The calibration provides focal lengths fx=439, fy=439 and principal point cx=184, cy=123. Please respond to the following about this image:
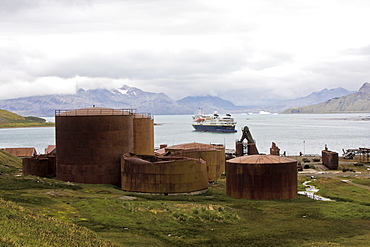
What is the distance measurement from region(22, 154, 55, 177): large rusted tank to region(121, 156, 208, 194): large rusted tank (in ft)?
43.8

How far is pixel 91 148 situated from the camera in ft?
142

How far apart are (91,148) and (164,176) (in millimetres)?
9293

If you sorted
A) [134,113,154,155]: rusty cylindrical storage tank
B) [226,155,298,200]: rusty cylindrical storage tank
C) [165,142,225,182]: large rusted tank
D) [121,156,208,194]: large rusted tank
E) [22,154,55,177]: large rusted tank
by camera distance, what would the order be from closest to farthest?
[226,155,298,200]: rusty cylindrical storage tank → [121,156,208,194]: large rusted tank → [22,154,55,177]: large rusted tank → [165,142,225,182]: large rusted tank → [134,113,154,155]: rusty cylindrical storage tank

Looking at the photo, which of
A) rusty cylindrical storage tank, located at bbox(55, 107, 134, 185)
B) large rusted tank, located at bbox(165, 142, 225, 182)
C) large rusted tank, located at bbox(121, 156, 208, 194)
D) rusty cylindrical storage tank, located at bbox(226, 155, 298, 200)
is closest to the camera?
rusty cylindrical storage tank, located at bbox(226, 155, 298, 200)

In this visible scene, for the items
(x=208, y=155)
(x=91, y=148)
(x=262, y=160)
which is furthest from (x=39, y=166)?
(x=262, y=160)

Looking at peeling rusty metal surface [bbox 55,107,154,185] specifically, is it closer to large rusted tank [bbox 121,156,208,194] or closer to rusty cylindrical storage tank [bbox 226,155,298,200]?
Answer: large rusted tank [bbox 121,156,208,194]

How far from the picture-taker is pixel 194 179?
3934 centimetres

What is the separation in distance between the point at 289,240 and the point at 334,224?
20.0ft

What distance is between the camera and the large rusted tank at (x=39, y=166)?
158ft

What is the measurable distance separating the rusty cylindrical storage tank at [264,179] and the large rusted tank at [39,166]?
22.0 m

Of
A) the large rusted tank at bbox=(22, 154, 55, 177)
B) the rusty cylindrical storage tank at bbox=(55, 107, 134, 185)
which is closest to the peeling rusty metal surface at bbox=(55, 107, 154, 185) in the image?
the rusty cylindrical storage tank at bbox=(55, 107, 134, 185)

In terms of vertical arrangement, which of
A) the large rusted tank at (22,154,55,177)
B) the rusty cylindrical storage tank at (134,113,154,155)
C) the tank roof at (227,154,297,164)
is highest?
the rusty cylindrical storage tank at (134,113,154,155)

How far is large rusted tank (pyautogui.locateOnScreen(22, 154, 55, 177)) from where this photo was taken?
4806 cm

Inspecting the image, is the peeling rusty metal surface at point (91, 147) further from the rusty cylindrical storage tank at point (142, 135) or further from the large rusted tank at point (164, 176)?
the rusty cylindrical storage tank at point (142, 135)
